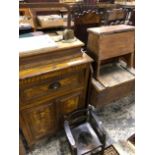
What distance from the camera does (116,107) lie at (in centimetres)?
194

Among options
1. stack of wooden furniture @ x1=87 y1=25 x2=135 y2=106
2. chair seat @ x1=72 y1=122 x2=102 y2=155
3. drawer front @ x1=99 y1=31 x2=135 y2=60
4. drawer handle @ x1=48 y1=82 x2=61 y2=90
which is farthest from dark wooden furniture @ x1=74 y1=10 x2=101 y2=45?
chair seat @ x1=72 y1=122 x2=102 y2=155

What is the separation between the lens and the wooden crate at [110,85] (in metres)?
1.41

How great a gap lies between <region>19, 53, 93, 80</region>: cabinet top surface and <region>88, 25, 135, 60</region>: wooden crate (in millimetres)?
178

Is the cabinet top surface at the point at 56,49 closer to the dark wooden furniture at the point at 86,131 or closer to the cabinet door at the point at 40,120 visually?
the cabinet door at the point at 40,120

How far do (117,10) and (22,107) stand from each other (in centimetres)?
136

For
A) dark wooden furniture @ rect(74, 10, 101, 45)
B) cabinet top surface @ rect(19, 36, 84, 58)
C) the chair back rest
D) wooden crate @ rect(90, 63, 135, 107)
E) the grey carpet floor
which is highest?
dark wooden furniture @ rect(74, 10, 101, 45)

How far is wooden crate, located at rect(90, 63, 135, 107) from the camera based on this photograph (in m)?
1.41

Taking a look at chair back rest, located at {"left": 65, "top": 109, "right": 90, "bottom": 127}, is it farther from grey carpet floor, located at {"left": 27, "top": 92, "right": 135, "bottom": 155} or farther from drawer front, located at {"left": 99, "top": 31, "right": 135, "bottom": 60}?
drawer front, located at {"left": 99, "top": 31, "right": 135, "bottom": 60}

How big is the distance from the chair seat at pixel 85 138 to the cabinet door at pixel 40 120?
0.22m

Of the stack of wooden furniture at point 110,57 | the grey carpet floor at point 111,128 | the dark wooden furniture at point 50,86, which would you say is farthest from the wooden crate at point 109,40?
the grey carpet floor at point 111,128
